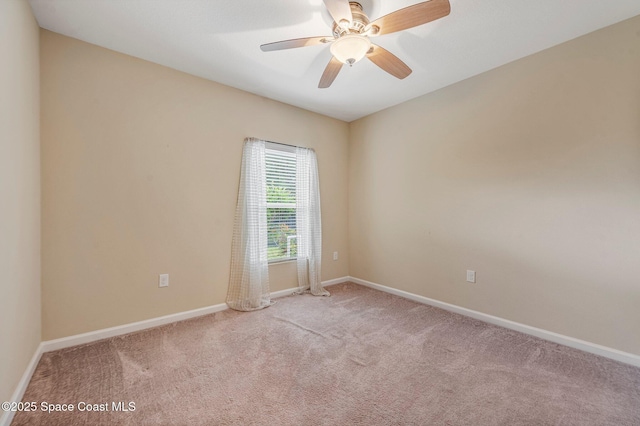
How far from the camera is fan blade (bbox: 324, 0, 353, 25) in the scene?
145cm

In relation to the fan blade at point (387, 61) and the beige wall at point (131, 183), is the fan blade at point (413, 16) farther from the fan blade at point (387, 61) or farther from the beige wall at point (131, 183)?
the beige wall at point (131, 183)

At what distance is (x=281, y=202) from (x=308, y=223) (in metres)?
0.48

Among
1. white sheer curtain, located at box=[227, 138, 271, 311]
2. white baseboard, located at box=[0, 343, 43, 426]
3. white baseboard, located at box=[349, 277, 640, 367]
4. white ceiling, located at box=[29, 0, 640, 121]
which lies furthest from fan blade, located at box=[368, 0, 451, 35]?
white baseboard, located at box=[0, 343, 43, 426]

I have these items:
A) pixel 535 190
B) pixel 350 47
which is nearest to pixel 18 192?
pixel 350 47

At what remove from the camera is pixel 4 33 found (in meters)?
1.39

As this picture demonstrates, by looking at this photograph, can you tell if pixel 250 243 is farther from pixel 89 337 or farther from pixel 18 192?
pixel 18 192

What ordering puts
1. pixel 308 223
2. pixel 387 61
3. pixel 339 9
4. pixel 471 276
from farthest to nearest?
pixel 308 223, pixel 471 276, pixel 387 61, pixel 339 9

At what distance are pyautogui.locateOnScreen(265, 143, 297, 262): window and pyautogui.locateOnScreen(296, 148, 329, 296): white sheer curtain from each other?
0.07 m

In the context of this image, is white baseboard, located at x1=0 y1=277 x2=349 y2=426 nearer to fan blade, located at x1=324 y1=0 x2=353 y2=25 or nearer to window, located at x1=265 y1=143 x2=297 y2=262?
window, located at x1=265 y1=143 x2=297 y2=262

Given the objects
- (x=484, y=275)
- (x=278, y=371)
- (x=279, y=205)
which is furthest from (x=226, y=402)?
Result: (x=484, y=275)

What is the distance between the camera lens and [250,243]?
303 centimetres

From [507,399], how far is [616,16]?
2751 millimetres

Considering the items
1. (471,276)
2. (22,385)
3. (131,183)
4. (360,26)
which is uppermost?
(360,26)

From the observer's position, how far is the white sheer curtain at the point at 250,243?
2.99 m
